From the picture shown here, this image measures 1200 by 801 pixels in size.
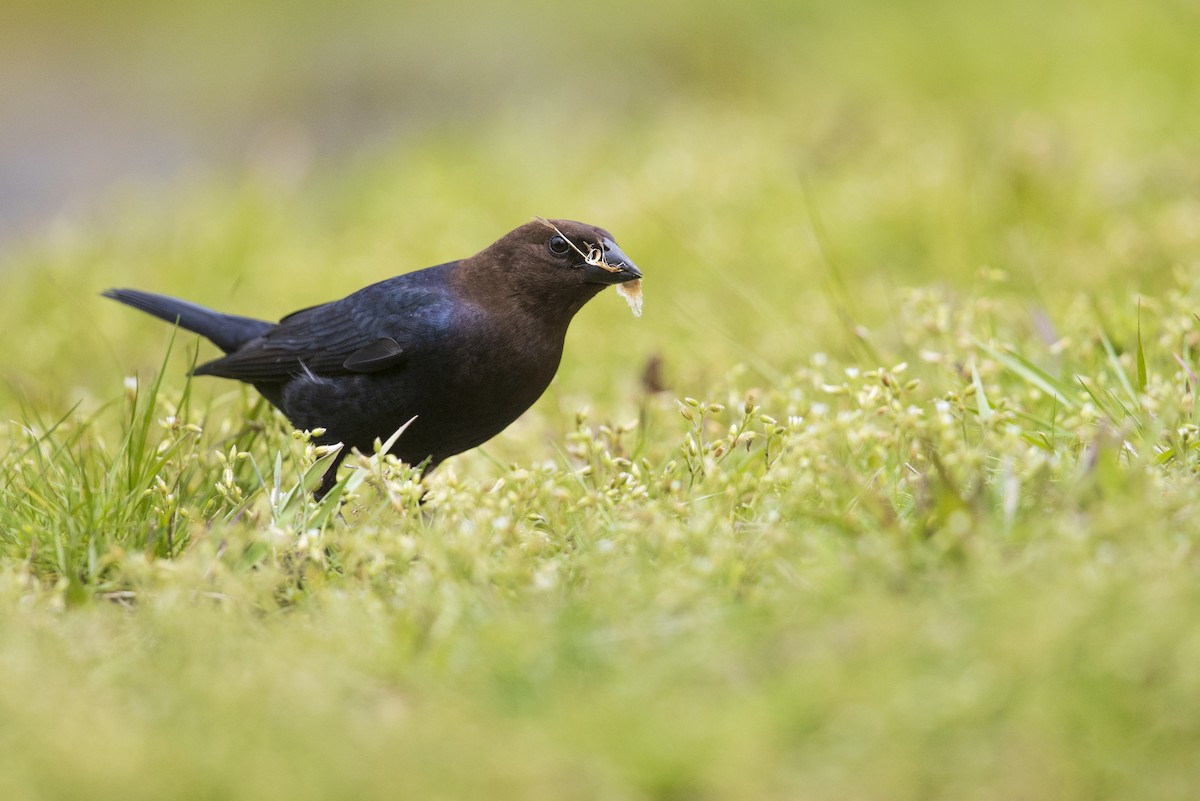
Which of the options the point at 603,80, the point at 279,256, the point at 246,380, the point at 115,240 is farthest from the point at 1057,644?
the point at 603,80

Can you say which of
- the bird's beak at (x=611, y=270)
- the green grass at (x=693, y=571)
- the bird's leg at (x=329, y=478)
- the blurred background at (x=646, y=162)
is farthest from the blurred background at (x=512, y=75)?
the bird's leg at (x=329, y=478)

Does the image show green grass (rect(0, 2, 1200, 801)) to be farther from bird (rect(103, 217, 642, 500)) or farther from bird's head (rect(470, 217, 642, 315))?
bird's head (rect(470, 217, 642, 315))

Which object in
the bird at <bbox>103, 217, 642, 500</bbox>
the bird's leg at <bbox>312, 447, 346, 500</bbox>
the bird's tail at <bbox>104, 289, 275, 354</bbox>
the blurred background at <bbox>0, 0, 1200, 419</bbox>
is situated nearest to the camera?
the bird at <bbox>103, 217, 642, 500</bbox>

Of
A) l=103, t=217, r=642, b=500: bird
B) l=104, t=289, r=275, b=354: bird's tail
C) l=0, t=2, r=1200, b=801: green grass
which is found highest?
l=104, t=289, r=275, b=354: bird's tail

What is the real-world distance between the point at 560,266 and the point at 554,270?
2 cm

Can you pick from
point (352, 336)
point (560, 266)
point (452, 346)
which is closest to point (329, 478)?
point (352, 336)

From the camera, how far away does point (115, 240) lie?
725 cm

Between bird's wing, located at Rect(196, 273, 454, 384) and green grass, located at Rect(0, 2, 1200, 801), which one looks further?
bird's wing, located at Rect(196, 273, 454, 384)

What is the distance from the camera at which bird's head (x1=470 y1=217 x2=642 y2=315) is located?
358 cm

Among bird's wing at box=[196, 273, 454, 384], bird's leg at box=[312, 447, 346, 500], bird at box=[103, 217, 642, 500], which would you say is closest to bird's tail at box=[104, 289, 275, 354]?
bird's wing at box=[196, 273, 454, 384]

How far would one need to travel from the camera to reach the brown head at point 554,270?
11.7 ft

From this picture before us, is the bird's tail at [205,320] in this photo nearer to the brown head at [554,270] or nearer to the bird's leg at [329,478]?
the bird's leg at [329,478]

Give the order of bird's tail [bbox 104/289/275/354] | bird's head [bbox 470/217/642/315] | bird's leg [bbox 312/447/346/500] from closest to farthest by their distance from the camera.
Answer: bird's head [bbox 470/217/642/315] → bird's leg [bbox 312/447/346/500] → bird's tail [bbox 104/289/275/354]

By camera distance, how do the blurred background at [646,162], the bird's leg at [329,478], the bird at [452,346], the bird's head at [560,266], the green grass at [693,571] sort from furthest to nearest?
the blurred background at [646,162]
the bird's leg at [329,478]
the bird's head at [560,266]
the bird at [452,346]
the green grass at [693,571]
